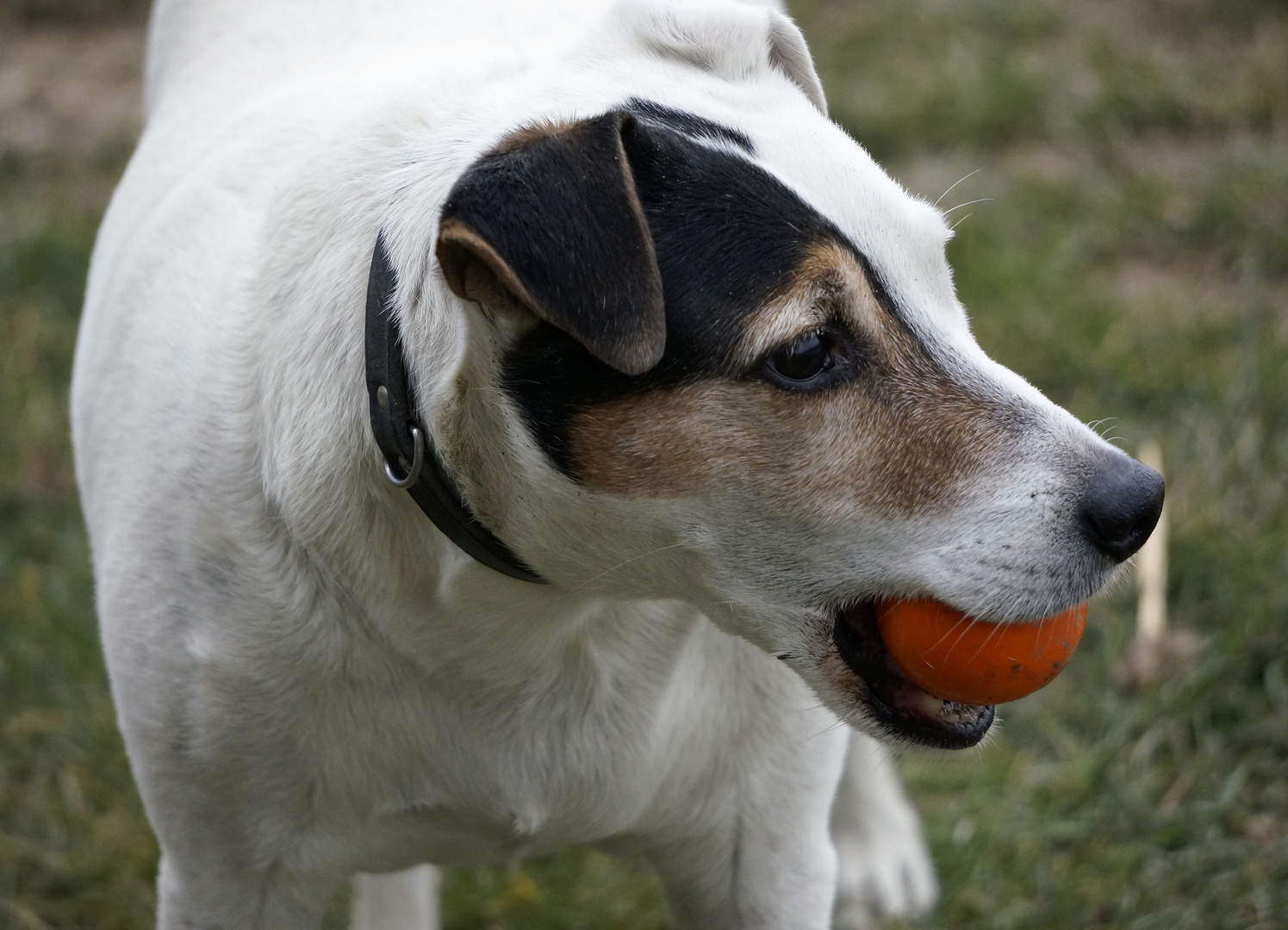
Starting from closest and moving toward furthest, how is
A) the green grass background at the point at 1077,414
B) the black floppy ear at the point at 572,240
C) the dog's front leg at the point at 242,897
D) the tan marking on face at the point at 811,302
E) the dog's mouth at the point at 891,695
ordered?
the black floppy ear at the point at 572,240 → the tan marking on face at the point at 811,302 → the dog's mouth at the point at 891,695 → the dog's front leg at the point at 242,897 → the green grass background at the point at 1077,414

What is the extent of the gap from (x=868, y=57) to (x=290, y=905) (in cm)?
518

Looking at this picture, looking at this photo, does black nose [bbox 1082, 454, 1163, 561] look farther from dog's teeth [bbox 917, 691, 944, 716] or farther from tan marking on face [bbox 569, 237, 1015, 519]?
dog's teeth [bbox 917, 691, 944, 716]

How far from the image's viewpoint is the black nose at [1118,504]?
6.27 ft

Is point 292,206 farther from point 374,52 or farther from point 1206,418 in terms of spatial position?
point 1206,418

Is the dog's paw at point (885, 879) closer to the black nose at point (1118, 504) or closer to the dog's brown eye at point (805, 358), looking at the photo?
the black nose at point (1118, 504)

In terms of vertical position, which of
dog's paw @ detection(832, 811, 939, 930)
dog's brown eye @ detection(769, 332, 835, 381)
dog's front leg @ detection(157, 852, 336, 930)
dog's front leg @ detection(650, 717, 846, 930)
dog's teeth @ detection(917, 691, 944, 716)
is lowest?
dog's paw @ detection(832, 811, 939, 930)

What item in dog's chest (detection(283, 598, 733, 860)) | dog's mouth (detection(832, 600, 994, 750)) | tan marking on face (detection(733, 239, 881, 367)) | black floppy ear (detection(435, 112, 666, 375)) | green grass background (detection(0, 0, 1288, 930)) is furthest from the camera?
green grass background (detection(0, 0, 1288, 930))

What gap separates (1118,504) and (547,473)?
772 mm

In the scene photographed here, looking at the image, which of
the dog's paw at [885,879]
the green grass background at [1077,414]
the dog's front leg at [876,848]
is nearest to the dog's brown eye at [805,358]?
the green grass background at [1077,414]

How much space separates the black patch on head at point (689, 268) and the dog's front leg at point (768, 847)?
0.76m

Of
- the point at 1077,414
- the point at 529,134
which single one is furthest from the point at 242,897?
the point at 1077,414

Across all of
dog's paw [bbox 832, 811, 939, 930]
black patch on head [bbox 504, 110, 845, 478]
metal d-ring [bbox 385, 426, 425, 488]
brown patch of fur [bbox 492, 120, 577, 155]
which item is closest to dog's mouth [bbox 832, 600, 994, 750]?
black patch on head [bbox 504, 110, 845, 478]

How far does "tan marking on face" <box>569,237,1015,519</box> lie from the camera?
190cm

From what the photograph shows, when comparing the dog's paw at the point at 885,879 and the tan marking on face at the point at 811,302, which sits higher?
the tan marking on face at the point at 811,302
